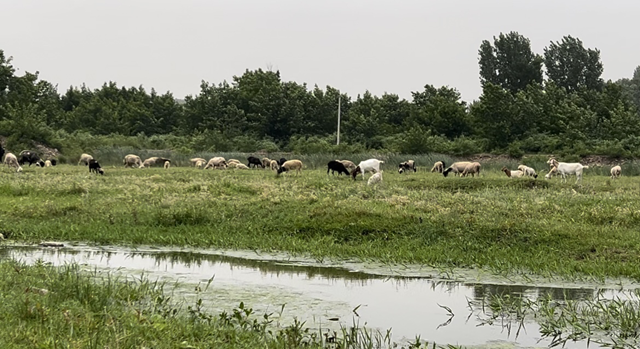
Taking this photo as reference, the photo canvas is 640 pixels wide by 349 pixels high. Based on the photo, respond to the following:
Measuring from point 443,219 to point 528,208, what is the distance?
2405 millimetres

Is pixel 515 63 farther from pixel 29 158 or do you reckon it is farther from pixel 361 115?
pixel 29 158

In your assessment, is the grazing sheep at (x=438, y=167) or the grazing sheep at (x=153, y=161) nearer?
the grazing sheep at (x=438, y=167)

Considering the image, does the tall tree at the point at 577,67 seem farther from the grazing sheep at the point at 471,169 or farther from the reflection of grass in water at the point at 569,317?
the reflection of grass in water at the point at 569,317

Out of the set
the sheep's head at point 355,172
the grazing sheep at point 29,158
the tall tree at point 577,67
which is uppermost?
the tall tree at point 577,67

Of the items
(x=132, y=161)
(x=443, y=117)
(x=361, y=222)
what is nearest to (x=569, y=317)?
(x=361, y=222)

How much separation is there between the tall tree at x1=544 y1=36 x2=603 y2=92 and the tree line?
96mm

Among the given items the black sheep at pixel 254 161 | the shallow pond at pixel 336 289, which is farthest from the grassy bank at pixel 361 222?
the black sheep at pixel 254 161

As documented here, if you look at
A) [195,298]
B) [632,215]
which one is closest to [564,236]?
[632,215]

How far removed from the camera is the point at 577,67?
67.3 metres

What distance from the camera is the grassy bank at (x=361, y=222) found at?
1277cm

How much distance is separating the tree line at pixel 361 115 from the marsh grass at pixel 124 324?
1467 inches

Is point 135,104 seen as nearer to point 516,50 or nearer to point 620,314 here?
point 516,50

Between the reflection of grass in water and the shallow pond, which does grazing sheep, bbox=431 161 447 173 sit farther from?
the reflection of grass in water

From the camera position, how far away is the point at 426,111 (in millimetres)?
59969
